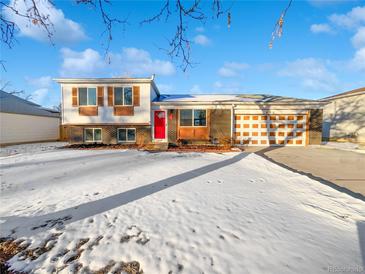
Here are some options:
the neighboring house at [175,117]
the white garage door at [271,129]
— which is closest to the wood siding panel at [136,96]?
the neighboring house at [175,117]

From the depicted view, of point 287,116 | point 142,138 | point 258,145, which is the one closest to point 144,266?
point 142,138

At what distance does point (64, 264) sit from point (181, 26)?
140 inches

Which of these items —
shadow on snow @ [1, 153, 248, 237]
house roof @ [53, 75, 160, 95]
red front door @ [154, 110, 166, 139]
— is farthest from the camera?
red front door @ [154, 110, 166, 139]

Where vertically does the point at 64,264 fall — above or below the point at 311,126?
below

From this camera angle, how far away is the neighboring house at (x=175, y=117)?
12.4 meters

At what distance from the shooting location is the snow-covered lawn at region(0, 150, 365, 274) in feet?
6.47

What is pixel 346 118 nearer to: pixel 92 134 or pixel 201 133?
pixel 201 133

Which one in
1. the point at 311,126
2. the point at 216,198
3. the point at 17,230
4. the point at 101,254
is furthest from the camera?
the point at 311,126

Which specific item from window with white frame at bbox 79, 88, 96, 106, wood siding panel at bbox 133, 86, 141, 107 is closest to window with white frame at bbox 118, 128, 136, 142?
wood siding panel at bbox 133, 86, 141, 107

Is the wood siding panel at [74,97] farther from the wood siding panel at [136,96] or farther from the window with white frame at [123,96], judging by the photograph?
the wood siding panel at [136,96]

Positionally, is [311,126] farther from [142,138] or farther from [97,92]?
[97,92]

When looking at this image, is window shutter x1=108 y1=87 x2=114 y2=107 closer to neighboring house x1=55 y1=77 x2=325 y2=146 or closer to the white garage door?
neighboring house x1=55 y1=77 x2=325 y2=146

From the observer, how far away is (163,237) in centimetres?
240

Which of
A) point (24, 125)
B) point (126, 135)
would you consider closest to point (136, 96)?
point (126, 135)
